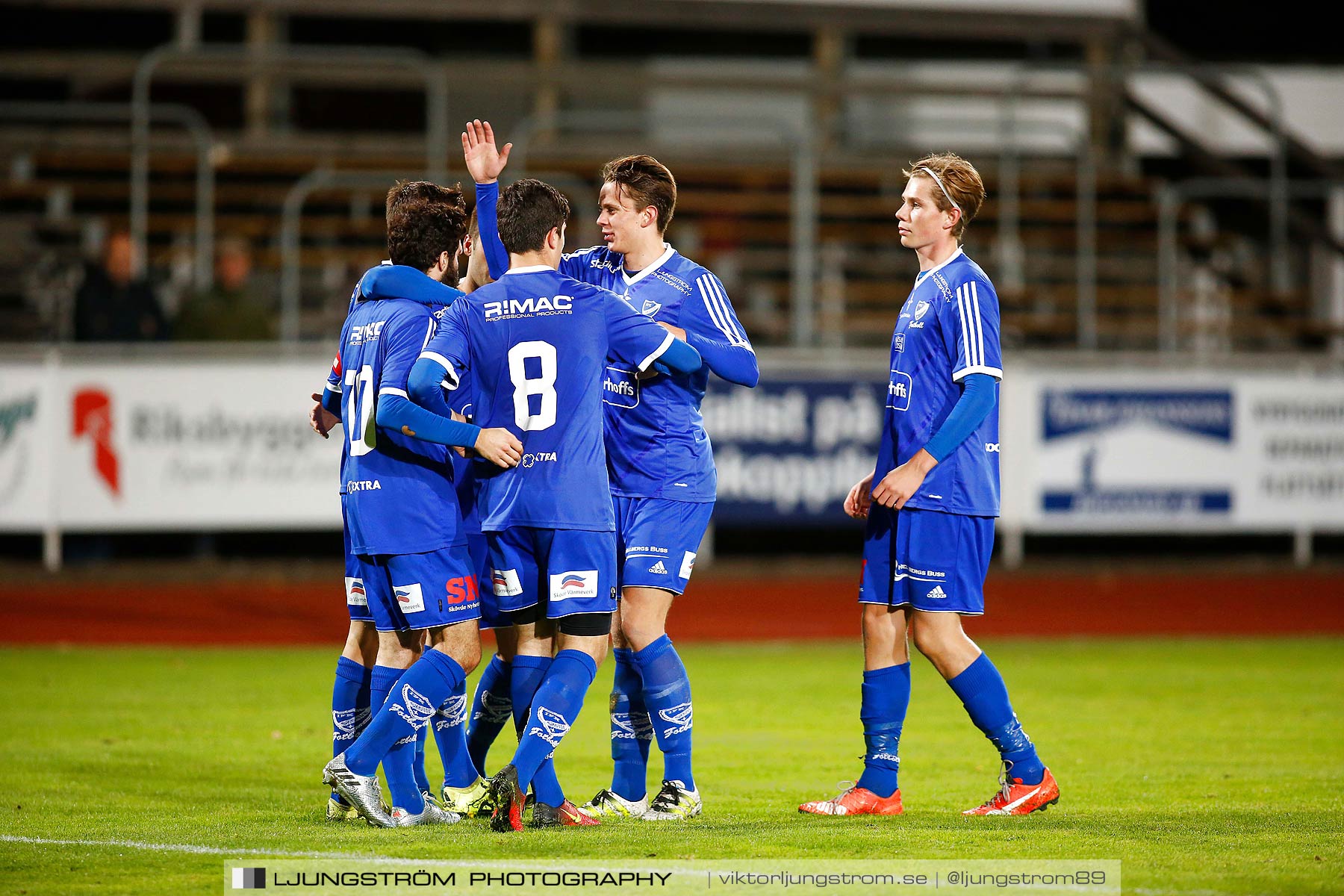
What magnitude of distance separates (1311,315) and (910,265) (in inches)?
243

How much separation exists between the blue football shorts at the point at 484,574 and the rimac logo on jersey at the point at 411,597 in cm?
36

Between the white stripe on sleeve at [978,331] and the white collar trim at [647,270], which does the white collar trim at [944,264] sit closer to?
the white stripe on sleeve at [978,331]

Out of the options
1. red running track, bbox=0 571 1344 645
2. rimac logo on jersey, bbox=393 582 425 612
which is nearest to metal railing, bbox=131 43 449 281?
red running track, bbox=0 571 1344 645

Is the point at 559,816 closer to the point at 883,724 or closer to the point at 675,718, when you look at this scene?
the point at 675,718

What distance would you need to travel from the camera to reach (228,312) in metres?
16.3

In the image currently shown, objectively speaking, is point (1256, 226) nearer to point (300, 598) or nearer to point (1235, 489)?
point (1235, 489)

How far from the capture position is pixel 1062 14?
2350 cm

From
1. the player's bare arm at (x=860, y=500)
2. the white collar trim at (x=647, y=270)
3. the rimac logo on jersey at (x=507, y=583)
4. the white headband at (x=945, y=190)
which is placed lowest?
the rimac logo on jersey at (x=507, y=583)

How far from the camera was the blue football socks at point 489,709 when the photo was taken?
6449 mm

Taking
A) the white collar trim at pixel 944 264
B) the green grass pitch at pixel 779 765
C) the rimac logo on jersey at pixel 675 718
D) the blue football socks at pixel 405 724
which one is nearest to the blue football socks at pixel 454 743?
the blue football socks at pixel 405 724

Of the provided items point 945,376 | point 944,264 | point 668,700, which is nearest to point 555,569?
point 668,700

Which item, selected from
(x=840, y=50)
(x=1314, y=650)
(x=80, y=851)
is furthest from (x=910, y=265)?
(x=80, y=851)

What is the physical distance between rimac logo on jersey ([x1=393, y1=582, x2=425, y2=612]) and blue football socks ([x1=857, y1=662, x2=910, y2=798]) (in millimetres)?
1738

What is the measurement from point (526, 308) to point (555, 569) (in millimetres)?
945
